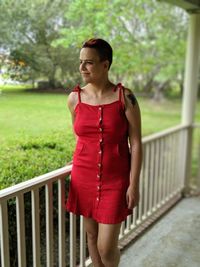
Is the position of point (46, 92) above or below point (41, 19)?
below

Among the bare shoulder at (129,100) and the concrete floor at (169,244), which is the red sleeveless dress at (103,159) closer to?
the bare shoulder at (129,100)

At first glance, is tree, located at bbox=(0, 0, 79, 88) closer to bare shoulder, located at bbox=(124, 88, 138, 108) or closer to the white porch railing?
bare shoulder, located at bbox=(124, 88, 138, 108)

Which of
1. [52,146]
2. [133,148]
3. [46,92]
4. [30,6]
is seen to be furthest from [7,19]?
[133,148]

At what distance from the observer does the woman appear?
1703 mm

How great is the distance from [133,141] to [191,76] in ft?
6.90

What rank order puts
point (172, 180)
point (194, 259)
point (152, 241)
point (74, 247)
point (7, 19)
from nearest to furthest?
1. point (7, 19)
2. point (74, 247)
3. point (194, 259)
4. point (152, 241)
5. point (172, 180)

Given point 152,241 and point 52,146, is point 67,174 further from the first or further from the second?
point 152,241

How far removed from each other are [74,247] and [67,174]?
0.52 meters

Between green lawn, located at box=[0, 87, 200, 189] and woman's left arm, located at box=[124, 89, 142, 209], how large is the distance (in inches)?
20.8

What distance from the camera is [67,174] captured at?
2062mm

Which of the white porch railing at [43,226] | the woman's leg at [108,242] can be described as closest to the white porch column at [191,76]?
the white porch railing at [43,226]

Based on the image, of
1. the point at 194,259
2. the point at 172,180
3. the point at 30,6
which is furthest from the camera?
the point at 172,180

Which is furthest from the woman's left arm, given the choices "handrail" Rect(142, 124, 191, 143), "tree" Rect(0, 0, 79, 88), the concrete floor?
"handrail" Rect(142, 124, 191, 143)

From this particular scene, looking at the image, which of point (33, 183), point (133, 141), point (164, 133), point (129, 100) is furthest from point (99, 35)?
point (164, 133)
